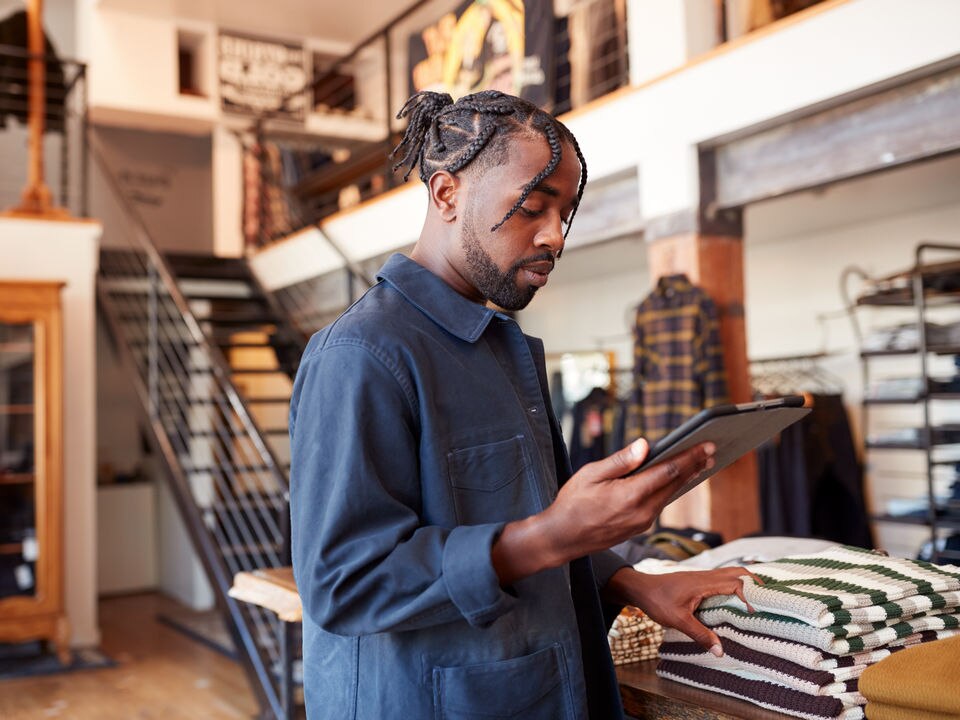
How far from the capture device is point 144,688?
5.45 meters

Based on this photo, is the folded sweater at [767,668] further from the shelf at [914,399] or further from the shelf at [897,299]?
the shelf at [897,299]

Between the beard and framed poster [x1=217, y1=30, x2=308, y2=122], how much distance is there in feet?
28.5

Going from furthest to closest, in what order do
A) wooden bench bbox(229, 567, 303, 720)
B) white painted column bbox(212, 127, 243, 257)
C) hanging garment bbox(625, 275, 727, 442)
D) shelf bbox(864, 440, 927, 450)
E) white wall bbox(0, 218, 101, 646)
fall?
white painted column bbox(212, 127, 243, 257), white wall bbox(0, 218, 101, 646), shelf bbox(864, 440, 927, 450), hanging garment bbox(625, 275, 727, 442), wooden bench bbox(229, 567, 303, 720)

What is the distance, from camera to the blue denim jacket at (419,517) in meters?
0.96

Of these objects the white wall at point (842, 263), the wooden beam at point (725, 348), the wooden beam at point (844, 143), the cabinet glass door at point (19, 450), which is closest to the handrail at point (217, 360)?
the cabinet glass door at point (19, 450)

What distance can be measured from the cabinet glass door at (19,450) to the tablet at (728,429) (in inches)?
222

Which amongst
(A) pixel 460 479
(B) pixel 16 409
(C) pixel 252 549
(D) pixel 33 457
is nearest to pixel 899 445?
(C) pixel 252 549

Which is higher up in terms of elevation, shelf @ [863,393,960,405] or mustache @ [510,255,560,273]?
mustache @ [510,255,560,273]

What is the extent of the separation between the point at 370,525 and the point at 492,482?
0.17 meters

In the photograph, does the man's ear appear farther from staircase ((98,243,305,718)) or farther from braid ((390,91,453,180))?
staircase ((98,243,305,718))

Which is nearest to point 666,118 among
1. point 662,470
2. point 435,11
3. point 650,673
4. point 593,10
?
point 593,10

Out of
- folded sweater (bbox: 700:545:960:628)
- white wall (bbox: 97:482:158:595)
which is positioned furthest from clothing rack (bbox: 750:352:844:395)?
white wall (bbox: 97:482:158:595)

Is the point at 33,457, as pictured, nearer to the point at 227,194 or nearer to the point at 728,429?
the point at 227,194

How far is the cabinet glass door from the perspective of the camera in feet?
19.1
